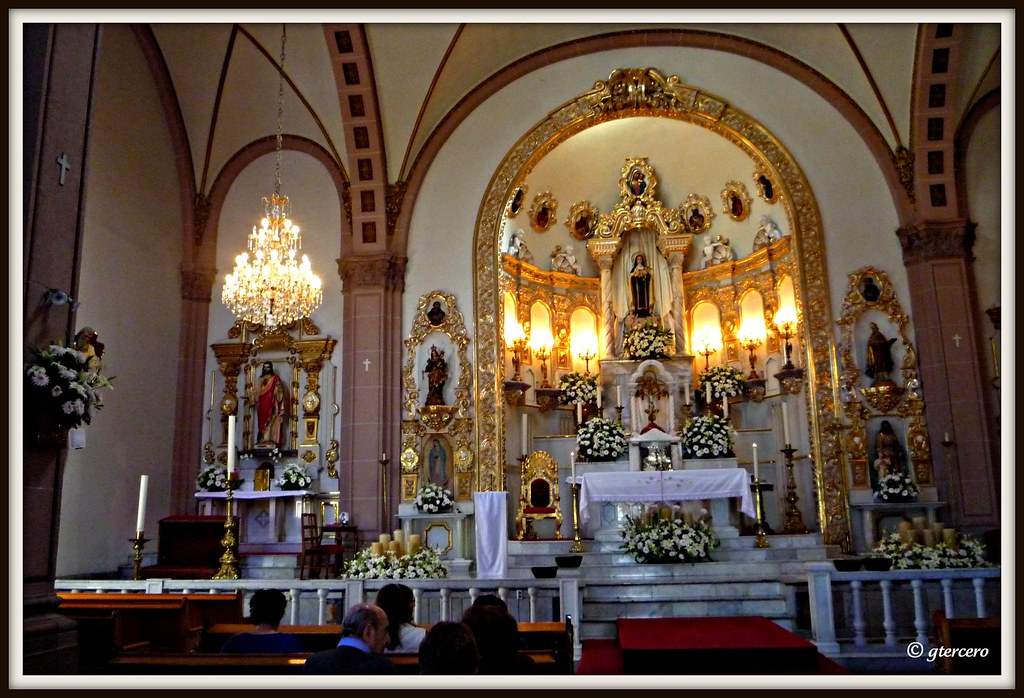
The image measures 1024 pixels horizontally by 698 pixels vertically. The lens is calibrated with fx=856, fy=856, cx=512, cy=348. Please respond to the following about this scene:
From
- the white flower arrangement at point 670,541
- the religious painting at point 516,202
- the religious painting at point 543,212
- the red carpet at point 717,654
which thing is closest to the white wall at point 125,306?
the religious painting at point 516,202

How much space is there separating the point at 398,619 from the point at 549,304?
1366 cm

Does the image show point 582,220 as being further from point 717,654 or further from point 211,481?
point 717,654

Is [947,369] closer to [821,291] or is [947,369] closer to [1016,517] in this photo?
[821,291]

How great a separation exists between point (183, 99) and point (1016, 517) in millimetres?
16848

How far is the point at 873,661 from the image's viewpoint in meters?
9.26

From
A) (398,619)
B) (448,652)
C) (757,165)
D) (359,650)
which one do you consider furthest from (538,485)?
(448,652)

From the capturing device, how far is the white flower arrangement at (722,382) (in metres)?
17.8

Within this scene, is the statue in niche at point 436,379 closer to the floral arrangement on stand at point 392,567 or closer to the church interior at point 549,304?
the church interior at point 549,304

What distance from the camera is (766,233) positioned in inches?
709

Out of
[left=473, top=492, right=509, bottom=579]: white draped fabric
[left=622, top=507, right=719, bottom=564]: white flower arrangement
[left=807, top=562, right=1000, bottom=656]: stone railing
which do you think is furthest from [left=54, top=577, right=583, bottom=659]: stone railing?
[left=473, top=492, right=509, bottom=579]: white draped fabric

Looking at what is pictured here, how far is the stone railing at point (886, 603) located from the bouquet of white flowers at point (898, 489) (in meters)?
4.17

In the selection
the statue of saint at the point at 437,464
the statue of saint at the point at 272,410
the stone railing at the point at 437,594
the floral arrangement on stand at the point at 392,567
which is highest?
the statue of saint at the point at 272,410

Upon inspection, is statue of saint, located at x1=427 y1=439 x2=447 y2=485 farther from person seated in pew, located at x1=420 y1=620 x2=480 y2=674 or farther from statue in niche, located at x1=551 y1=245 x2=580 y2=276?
person seated in pew, located at x1=420 y1=620 x2=480 y2=674

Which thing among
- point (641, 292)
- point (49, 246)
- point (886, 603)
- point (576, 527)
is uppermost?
point (641, 292)
